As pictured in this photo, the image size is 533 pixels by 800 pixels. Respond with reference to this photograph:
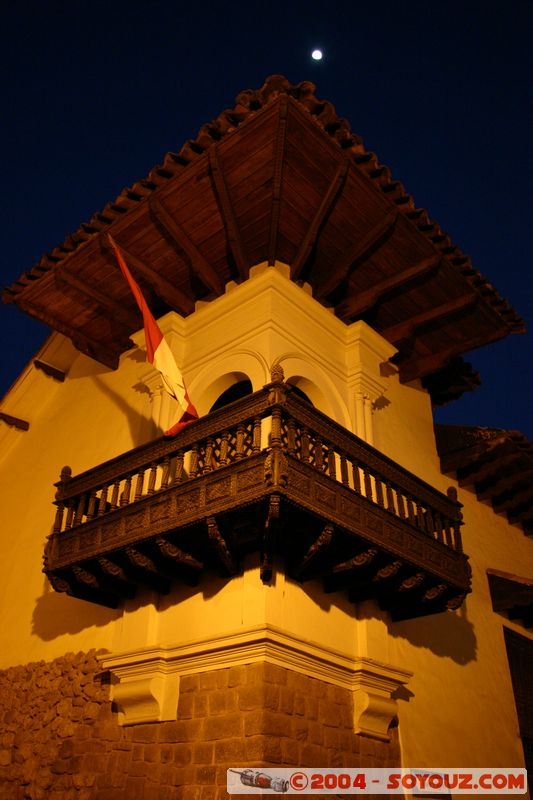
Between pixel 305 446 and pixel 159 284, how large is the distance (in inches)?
143

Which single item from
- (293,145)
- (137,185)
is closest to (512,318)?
(293,145)

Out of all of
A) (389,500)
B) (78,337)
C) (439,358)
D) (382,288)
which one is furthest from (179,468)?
(439,358)

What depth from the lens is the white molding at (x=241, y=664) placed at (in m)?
5.81

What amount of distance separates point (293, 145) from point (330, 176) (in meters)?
0.59

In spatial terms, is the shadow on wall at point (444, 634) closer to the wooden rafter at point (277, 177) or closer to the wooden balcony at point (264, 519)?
the wooden balcony at point (264, 519)

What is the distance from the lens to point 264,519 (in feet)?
18.6

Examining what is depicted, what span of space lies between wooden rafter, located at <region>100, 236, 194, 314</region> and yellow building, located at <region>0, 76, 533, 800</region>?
4 cm

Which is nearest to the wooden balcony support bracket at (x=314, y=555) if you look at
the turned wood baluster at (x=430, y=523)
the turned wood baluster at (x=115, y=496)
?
the turned wood baluster at (x=430, y=523)

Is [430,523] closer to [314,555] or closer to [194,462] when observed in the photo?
[314,555]

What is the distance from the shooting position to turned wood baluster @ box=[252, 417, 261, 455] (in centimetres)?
575

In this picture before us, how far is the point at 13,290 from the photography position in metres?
9.02

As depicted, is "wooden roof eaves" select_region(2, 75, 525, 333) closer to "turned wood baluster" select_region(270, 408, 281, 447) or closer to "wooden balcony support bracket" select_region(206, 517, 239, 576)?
"turned wood baluster" select_region(270, 408, 281, 447)

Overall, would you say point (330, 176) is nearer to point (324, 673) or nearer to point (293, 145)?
point (293, 145)

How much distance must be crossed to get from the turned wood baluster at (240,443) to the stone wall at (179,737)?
5.76ft
